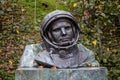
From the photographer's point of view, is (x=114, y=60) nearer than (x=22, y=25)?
Yes

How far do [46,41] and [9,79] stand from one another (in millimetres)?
2818

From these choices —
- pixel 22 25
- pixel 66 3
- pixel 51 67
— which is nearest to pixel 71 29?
pixel 51 67

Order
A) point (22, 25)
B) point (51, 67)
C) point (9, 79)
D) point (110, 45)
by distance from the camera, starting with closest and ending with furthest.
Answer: point (51, 67), point (9, 79), point (110, 45), point (22, 25)

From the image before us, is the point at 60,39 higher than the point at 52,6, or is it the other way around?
the point at 52,6

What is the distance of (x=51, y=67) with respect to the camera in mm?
6438

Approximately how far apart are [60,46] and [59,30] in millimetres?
256

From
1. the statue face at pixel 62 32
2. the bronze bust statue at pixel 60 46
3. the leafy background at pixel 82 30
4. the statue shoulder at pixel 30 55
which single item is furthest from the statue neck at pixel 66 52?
the leafy background at pixel 82 30

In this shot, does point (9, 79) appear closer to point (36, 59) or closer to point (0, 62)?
point (0, 62)

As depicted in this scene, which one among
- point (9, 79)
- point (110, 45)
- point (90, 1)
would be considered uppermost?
point (90, 1)

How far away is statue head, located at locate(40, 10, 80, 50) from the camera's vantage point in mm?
6551

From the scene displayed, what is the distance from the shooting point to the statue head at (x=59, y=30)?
6551mm

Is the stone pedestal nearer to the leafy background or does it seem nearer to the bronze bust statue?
the bronze bust statue

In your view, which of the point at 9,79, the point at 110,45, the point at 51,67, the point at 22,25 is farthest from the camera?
the point at 22,25

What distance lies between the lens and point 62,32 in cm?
652
